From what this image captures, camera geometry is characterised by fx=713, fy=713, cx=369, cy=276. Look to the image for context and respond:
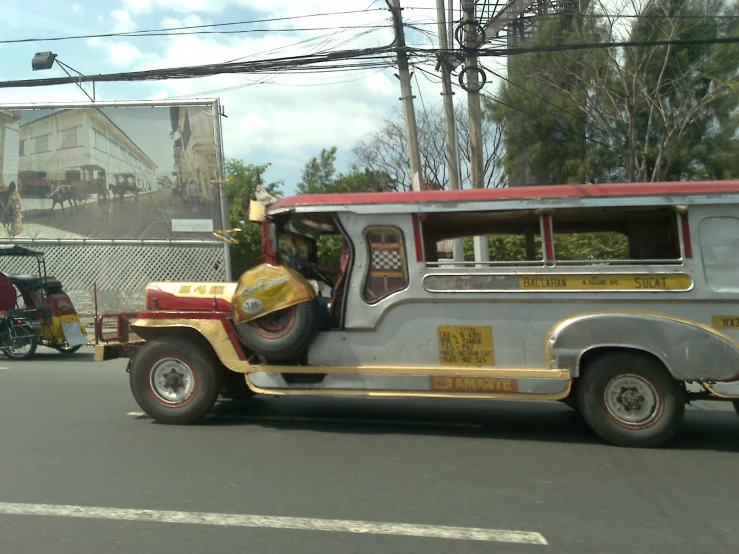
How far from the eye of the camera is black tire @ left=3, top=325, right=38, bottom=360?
41.8 ft

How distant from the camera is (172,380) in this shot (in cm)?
701

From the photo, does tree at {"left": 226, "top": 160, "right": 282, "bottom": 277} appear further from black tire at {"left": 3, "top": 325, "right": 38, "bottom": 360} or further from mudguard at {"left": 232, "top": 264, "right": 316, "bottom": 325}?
mudguard at {"left": 232, "top": 264, "right": 316, "bottom": 325}

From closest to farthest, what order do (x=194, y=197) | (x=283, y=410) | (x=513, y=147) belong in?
(x=283, y=410) → (x=194, y=197) → (x=513, y=147)

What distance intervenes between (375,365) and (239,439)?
1406mm

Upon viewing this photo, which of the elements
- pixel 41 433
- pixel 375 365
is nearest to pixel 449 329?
pixel 375 365

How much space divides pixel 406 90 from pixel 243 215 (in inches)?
384

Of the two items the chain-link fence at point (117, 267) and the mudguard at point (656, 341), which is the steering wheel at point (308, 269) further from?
the chain-link fence at point (117, 267)

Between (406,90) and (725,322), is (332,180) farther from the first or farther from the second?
(725,322)

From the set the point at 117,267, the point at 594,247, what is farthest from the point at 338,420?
the point at 117,267

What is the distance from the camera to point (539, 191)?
6117 millimetres

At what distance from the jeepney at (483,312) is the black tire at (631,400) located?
12 mm

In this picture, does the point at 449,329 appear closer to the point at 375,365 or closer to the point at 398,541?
the point at 375,365

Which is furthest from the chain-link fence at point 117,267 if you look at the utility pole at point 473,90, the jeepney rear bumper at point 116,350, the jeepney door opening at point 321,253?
Result: the jeepney door opening at point 321,253

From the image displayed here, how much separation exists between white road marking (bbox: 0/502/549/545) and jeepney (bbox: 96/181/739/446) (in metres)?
2.04
